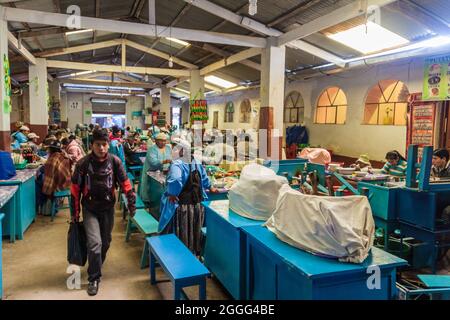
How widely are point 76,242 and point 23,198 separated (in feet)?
6.33

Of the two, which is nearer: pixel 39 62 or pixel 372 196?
pixel 372 196

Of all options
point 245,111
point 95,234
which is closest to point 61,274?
point 95,234

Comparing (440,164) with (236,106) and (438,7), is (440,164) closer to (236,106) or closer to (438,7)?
(438,7)

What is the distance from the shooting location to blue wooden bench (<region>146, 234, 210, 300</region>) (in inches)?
114

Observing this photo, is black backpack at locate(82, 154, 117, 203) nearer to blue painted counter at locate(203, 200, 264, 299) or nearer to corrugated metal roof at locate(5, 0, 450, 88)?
blue painted counter at locate(203, 200, 264, 299)

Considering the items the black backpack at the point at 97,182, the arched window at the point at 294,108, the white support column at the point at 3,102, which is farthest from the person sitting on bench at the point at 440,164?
the arched window at the point at 294,108

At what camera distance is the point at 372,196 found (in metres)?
4.40

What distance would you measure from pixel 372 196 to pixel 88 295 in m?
3.30

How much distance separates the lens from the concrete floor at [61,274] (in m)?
3.51

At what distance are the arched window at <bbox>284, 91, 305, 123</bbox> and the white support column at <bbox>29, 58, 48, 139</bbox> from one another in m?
8.19

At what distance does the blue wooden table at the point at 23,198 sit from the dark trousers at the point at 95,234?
1771mm
